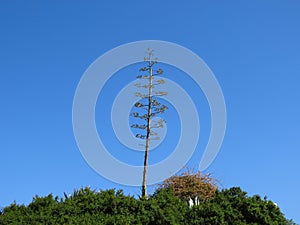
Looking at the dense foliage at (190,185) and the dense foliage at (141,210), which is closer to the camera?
the dense foliage at (141,210)

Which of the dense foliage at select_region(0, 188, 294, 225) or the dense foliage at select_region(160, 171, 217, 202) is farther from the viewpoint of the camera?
the dense foliage at select_region(160, 171, 217, 202)

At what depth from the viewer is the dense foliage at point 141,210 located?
10.3 m

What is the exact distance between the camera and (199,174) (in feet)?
70.7

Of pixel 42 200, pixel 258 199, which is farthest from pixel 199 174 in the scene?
pixel 258 199

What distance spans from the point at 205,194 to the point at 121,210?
9.84 metres

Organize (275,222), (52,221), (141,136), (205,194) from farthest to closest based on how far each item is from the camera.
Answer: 1. (141,136)
2. (205,194)
3. (52,221)
4. (275,222)

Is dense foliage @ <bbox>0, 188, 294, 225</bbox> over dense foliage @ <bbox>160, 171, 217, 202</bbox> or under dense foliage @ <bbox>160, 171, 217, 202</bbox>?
under

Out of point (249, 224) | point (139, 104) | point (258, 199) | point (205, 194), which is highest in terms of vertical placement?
point (139, 104)

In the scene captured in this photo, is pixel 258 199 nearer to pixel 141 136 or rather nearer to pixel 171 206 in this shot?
pixel 171 206

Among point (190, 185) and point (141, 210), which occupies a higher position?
point (190, 185)

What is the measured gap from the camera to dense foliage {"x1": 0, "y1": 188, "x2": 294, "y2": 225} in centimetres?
1033

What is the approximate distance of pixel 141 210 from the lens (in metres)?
11.8

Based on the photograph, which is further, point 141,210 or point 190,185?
point 190,185

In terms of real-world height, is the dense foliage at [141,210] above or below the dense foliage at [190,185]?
below
